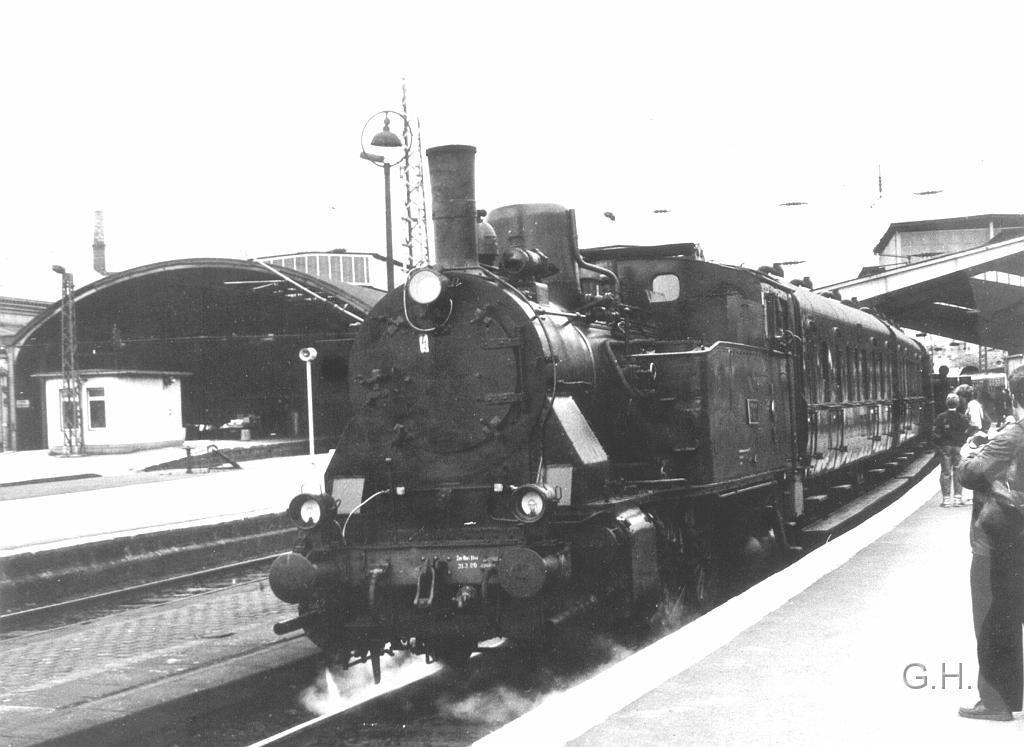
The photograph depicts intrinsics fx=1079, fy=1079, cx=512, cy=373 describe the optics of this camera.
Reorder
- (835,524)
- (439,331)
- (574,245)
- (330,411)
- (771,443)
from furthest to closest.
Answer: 1. (330,411)
2. (835,524)
3. (771,443)
4. (574,245)
5. (439,331)

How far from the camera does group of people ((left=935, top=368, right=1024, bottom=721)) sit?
4477 mm

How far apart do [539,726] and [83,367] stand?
4073 cm

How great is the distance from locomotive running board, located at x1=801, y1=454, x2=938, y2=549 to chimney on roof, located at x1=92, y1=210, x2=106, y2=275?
48593 millimetres

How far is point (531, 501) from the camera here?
675cm

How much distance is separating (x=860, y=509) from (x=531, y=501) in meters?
8.23

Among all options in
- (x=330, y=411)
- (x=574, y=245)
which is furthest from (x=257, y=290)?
(x=574, y=245)

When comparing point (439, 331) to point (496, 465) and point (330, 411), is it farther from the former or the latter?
point (330, 411)

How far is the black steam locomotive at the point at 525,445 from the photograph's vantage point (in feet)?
22.7

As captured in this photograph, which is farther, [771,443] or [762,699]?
[771,443]

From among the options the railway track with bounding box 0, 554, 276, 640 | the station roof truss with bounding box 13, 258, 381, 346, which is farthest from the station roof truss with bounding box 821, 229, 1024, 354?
the station roof truss with bounding box 13, 258, 381, 346

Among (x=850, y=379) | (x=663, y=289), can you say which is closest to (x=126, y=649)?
(x=663, y=289)

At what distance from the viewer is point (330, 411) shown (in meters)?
43.5

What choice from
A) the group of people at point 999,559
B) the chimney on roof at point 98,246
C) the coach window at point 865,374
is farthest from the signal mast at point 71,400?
the group of people at point 999,559

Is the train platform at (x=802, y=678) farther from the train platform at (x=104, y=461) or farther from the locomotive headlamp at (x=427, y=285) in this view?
the train platform at (x=104, y=461)
